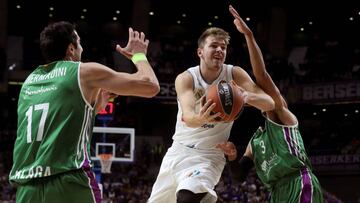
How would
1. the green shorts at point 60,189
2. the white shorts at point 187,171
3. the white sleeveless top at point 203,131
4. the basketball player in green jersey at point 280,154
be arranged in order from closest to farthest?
the green shorts at point 60,189
the basketball player in green jersey at point 280,154
the white shorts at point 187,171
the white sleeveless top at point 203,131

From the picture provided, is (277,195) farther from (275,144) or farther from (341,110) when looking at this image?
(341,110)

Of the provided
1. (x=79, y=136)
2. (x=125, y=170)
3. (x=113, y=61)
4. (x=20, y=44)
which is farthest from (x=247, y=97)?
(x=20, y=44)

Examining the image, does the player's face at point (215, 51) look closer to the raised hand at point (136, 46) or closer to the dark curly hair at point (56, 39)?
the raised hand at point (136, 46)

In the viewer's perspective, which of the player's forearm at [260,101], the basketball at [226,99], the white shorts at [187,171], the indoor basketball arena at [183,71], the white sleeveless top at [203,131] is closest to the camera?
the basketball at [226,99]

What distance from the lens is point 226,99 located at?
4688 mm

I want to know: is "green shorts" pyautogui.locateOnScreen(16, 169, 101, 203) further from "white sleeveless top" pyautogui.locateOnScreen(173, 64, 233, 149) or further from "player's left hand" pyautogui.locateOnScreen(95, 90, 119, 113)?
"white sleeveless top" pyautogui.locateOnScreen(173, 64, 233, 149)

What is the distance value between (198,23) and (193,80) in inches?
840

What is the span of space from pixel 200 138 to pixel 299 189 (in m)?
0.94

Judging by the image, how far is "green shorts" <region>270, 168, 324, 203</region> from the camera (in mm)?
4971

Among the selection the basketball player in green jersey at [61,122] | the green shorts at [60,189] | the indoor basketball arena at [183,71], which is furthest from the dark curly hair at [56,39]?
the indoor basketball arena at [183,71]

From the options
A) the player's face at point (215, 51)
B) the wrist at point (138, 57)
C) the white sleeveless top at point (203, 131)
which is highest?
the player's face at point (215, 51)

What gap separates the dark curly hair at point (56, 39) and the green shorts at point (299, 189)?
2331mm

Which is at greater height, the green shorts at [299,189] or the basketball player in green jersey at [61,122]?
the basketball player in green jersey at [61,122]

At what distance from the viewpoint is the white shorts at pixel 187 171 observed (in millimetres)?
5133
